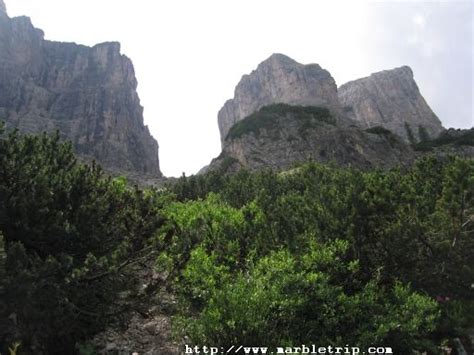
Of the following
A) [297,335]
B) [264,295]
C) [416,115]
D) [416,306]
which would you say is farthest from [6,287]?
[416,115]

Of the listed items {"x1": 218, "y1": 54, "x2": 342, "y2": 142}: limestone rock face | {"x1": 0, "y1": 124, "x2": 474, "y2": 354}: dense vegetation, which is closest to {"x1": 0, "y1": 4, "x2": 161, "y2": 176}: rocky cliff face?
{"x1": 218, "y1": 54, "x2": 342, "y2": 142}: limestone rock face

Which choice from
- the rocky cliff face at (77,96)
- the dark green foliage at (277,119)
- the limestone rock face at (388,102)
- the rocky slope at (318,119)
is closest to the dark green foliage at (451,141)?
the rocky slope at (318,119)

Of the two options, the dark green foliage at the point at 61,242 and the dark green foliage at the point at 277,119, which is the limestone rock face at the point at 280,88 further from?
the dark green foliage at the point at 61,242

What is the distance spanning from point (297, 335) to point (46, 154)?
1033 cm

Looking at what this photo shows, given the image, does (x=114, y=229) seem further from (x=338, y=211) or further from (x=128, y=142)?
(x=128, y=142)

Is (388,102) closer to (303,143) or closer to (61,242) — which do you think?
(303,143)

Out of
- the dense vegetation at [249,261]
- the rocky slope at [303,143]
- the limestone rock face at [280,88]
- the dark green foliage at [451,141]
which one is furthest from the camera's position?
the limestone rock face at [280,88]

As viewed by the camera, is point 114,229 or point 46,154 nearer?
point 114,229

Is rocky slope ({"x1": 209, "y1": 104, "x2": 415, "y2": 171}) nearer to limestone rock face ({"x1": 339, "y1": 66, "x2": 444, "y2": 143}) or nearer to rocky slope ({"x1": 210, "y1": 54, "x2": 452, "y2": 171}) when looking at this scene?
rocky slope ({"x1": 210, "y1": 54, "x2": 452, "y2": 171})

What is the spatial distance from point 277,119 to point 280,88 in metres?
60.5

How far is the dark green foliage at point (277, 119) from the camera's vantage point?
10162 centimetres

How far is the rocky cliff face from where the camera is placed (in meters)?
134

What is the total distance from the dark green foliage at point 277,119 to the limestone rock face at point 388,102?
62.7m

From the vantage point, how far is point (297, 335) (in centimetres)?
1442
